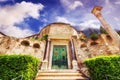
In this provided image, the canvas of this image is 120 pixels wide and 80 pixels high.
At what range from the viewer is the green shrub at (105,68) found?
7835 mm

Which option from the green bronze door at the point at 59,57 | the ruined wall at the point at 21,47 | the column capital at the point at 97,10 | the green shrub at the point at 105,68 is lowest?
the green shrub at the point at 105,68

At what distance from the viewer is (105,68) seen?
26.3ft

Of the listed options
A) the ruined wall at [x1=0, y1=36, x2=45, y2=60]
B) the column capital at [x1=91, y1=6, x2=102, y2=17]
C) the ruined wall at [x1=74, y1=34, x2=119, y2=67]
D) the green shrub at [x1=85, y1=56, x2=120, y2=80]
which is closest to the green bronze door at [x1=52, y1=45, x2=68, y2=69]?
the ruined wall at [x1=74, y1=34, x2=119, y2=67]

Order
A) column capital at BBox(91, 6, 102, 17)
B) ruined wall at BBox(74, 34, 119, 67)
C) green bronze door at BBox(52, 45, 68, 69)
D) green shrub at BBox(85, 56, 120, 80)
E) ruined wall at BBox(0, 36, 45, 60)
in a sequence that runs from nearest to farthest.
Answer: green shrub at BBox(85, 56, 120, 80) < column capital at BBox(91, 6, 102, 17) < green bronze door at BBox(52, 45, 68, 69) < ruined wall at BBox(74, 34, 119, 67) < ruined wall at BBox(0, 36, 45, 60)

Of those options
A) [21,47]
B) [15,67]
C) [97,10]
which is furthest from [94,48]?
[15,67]

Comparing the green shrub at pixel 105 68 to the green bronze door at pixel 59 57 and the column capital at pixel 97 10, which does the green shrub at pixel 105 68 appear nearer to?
the column capital at pixel 97 10

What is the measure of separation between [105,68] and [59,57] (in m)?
11.3

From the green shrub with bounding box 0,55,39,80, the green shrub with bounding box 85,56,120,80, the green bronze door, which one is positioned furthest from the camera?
the green bronze door

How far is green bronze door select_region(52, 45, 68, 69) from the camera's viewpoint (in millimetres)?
18277

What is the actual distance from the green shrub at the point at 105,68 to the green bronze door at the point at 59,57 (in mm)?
9948

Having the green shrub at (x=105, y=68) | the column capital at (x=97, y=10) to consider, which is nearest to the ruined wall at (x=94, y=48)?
the column capital at (x=97, y=10)

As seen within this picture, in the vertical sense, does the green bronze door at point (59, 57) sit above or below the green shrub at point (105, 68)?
above

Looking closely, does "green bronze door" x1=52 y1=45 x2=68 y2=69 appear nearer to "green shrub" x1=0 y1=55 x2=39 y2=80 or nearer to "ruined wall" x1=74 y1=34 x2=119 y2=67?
"ruined wall" x1=74 y1=34 x2=119 y2=67

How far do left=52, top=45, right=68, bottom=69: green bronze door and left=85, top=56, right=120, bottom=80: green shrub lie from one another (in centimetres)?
995
